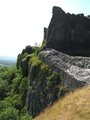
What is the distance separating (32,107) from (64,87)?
16.6 meters

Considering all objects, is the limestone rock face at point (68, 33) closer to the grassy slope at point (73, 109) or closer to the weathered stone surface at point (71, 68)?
the weathered stone surface at point (71, 68)

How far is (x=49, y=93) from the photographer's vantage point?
1908 inches

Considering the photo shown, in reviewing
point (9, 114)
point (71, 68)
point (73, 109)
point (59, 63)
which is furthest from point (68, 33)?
point (73, 109)

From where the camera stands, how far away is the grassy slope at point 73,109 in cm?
2538

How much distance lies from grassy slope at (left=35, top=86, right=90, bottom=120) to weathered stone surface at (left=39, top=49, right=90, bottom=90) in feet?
14.9

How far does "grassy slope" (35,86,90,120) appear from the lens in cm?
2538

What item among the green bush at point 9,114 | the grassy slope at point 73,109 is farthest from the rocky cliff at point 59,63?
the green bush at point 9,114

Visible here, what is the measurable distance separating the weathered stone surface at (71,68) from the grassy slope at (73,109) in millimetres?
4543

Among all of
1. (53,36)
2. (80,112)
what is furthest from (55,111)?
(53,36)

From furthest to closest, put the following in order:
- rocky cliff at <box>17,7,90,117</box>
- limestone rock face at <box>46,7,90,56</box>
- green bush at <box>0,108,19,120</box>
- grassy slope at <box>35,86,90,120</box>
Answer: limestone rock face at <box>46,7,90,56</box> → green bush at <box>0,108,19,120</box> → rocky cliff at <box>17,7,90,117</box> → grassy slope at <box>35,86,90,120</box>

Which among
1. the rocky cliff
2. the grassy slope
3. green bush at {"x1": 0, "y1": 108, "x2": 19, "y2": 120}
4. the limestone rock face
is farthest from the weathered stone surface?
the limestone rock face

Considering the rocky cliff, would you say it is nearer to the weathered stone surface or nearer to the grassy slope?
the weathered stone surface

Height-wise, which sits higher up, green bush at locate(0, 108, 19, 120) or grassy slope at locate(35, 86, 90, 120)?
grassy slope at locate(35, 86, 90, 120)

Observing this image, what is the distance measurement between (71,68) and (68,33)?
35.5 m
